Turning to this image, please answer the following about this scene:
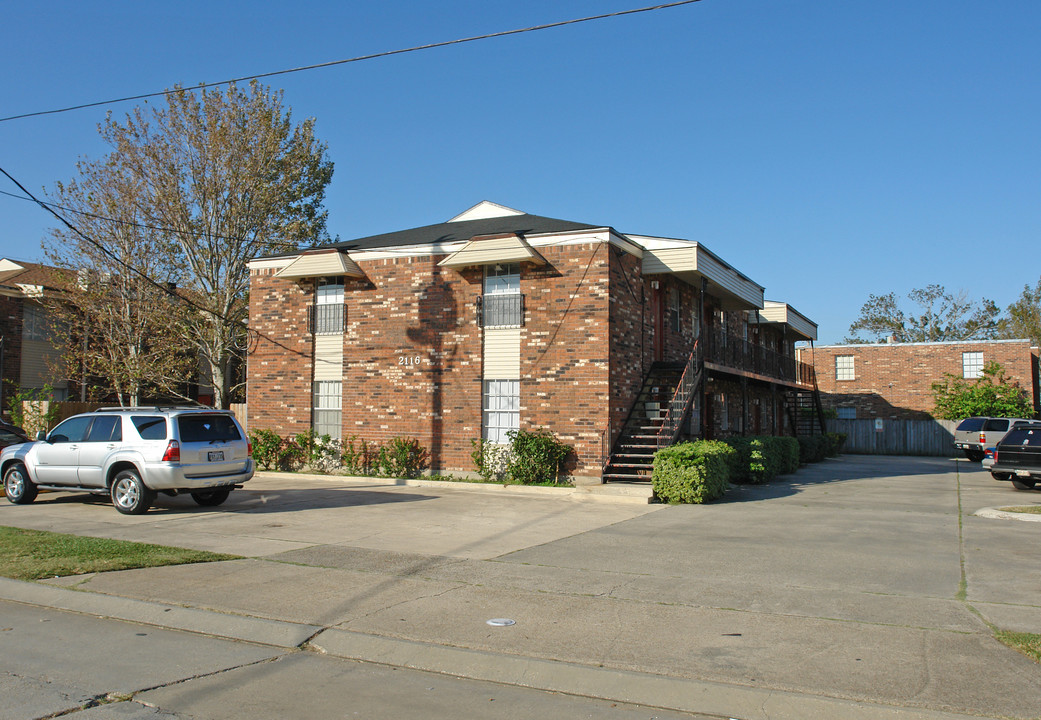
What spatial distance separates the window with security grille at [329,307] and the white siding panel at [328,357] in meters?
0.19

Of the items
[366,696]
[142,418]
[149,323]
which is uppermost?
[149,323]

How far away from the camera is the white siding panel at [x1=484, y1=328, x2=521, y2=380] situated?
1892 cm

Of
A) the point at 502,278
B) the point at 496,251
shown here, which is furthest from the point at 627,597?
the point at 502,278

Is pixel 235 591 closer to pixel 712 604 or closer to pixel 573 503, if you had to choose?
pixel 712 604

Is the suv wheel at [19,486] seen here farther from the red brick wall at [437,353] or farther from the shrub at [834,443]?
the shrub at [834,443]

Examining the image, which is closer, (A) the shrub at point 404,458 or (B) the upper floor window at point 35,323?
(A) the shrub at point 404,458

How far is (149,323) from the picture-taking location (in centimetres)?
2691

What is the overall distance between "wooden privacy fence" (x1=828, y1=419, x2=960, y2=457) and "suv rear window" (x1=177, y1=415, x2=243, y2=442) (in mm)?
33468

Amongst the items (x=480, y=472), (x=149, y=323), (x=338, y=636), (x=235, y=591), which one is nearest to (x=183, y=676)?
(x=338, y=636)

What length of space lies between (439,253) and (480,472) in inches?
220

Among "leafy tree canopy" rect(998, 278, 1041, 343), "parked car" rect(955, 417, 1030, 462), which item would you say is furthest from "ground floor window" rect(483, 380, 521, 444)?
"leafy tree canopy" rect(998, 278, 1041, 343)

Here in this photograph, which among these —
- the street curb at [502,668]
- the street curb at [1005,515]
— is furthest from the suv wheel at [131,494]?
the street curb at [1005,515]

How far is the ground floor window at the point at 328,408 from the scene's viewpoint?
21.1 meters

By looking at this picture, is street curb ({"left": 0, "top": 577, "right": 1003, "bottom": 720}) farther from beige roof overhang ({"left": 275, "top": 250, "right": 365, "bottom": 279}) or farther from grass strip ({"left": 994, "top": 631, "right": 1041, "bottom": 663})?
beige roof overhang ({"left": 275, "top": 250, "right": 365, "bottom": 279})
